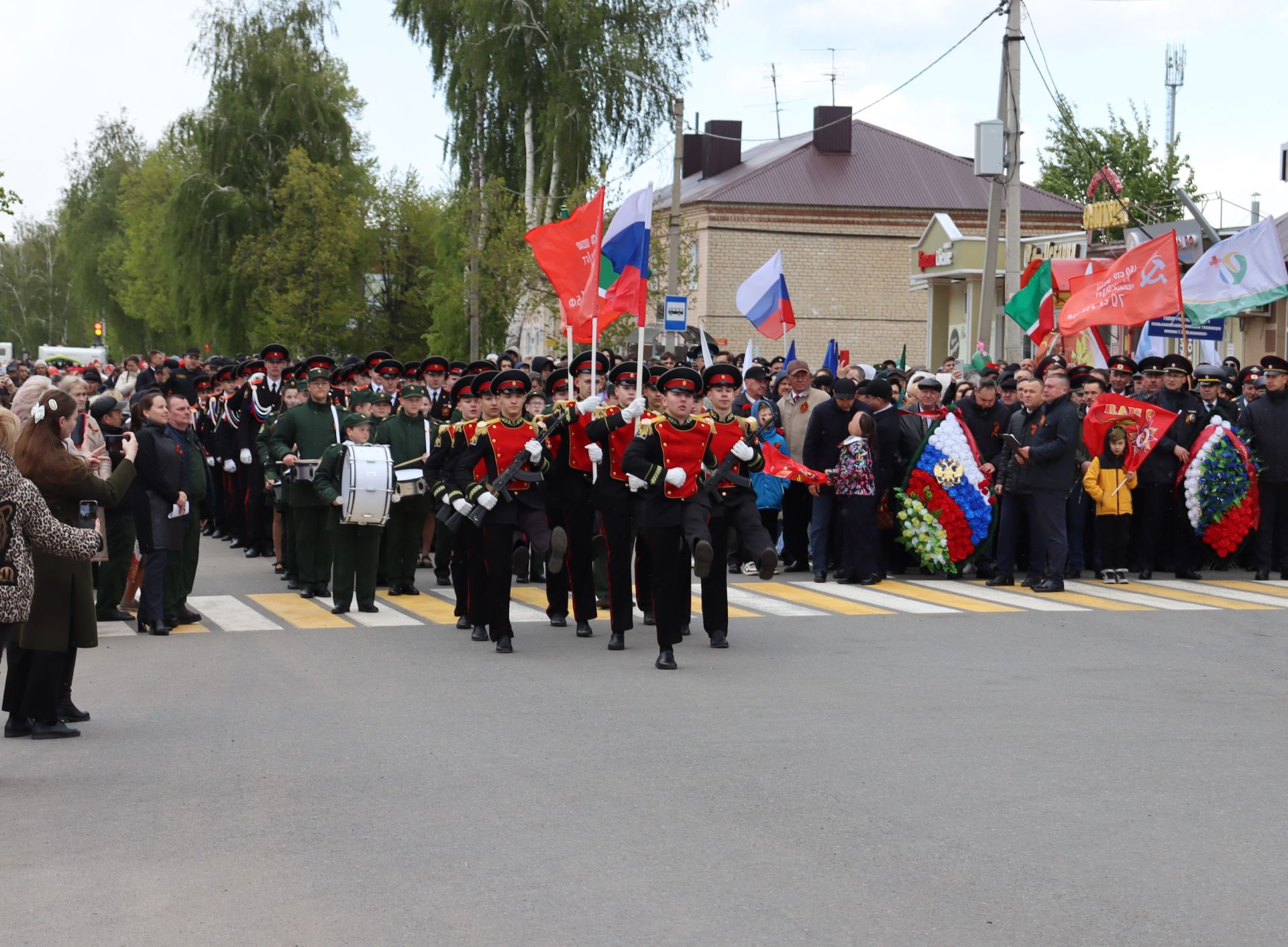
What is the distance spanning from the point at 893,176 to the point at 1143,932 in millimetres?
56816

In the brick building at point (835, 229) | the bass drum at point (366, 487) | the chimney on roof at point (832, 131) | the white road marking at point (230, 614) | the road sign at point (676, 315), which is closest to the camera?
the white road marking at point (230, 614)

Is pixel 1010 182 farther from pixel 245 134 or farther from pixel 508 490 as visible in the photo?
pixel 245 134

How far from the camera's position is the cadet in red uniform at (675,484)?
11.3 meters

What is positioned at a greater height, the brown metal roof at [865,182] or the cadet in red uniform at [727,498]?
the brown metal roof at [865,182]

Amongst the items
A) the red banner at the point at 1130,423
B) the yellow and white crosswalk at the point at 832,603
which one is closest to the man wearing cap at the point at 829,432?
the yellow and white crosswalk at the point at 832,603

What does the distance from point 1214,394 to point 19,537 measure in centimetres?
1286

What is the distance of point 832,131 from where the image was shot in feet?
199

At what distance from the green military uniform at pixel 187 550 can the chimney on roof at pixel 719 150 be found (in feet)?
170

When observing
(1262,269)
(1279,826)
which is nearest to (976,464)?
(1262,269)

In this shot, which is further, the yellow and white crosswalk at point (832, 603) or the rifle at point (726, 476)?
the yellow and white crosswalk at point (832, 603)

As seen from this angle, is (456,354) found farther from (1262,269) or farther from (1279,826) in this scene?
(1279,826)

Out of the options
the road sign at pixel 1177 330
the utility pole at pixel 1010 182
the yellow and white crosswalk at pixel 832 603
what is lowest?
the yellow and white crosswalk at pixel 832 603

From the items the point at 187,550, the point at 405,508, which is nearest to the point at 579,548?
the point at 405,508

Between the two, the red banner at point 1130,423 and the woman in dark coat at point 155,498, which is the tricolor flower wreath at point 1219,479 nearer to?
the red banner at point 1130,423
